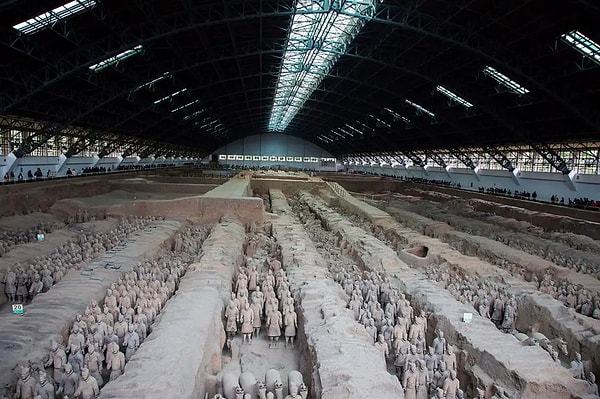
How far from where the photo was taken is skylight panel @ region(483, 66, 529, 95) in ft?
66.1

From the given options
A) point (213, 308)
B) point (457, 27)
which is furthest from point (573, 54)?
point (213, 308)

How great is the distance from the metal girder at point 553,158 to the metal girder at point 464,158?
9.00 meters

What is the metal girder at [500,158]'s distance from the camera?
29.0m

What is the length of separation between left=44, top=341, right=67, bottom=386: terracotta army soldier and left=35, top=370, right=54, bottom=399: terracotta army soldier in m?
0.39

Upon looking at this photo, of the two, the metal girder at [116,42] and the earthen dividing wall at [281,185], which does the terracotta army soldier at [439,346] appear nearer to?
the metal girder at [116,42]

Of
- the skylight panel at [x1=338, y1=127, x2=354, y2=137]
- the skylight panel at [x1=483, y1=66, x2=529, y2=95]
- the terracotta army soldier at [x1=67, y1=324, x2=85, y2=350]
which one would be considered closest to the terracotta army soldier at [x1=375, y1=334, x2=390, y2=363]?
the terracotta army soldier at [x1=67, y1=324, x2=85, y2=350]

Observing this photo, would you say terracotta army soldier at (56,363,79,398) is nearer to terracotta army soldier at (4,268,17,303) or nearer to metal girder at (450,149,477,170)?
terracotta army soldier at (4,268,17,303)

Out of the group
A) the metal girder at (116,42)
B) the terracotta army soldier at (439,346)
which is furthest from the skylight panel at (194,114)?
the terracotta army soldier at (439,346)

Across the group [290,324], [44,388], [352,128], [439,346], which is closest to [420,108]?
[352,128]

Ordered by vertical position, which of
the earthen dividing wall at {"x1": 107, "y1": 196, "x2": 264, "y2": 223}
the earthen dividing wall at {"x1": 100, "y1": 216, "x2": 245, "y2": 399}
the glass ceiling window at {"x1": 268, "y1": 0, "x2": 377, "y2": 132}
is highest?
the glass ceiling window at {"x1": 268, "y1": 0, "x2": 377, "y2": 132}

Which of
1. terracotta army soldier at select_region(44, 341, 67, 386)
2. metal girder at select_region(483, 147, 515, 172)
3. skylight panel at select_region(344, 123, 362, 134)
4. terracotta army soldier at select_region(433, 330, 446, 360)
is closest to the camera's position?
terracotta army soldier at select_region(44, 341, 67, 386)

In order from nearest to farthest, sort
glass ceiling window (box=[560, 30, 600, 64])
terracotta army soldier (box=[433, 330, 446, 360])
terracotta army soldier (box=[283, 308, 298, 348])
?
terracotta army soldier (box=[433, 330, 446, 360])
terracotta army soldier (box=[283, 308, 298, 348])
glass ceiling window (box=[560, 30, 600, 64])

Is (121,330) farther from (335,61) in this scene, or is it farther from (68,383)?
(335,61)

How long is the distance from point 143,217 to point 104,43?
646 cm
